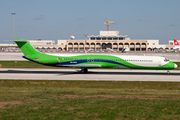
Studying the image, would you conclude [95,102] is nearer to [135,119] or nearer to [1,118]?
[135,119]

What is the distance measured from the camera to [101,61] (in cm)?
3944

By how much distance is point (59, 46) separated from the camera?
171500mm

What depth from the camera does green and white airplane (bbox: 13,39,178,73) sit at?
38.8 metres

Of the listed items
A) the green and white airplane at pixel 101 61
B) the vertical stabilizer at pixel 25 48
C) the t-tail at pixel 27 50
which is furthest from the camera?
the vertical stabilizer at pixel 25 48

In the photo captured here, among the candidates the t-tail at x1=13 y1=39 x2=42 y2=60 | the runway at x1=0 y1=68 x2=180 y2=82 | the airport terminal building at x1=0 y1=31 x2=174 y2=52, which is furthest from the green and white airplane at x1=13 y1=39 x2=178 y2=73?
the airport terminal building at x1=0 y1=31 x2=174 y2=52

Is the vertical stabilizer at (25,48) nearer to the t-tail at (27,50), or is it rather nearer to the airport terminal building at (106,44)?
the t-tail at (27,50)

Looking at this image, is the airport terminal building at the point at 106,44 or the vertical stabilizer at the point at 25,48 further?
the airport terminal building at the point at 106,44

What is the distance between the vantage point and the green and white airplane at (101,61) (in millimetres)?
38781

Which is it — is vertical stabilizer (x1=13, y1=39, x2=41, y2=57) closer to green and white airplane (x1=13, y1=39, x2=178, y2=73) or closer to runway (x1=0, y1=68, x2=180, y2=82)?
green and white airplane (x1=13, y1=39, x2=178, y2=73)

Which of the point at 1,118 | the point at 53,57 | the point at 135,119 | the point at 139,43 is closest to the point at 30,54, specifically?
the point at 53,57

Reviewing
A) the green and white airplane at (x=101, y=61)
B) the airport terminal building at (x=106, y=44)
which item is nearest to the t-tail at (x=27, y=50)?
the green and white airplane at (x=101, y=61)

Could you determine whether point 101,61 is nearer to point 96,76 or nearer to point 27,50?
point 96,76

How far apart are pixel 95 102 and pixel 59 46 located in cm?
15782

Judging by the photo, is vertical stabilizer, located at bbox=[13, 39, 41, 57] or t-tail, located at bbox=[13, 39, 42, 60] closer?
t-tail, located at bbox=[13, 39, 42, 60]
